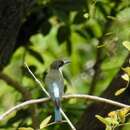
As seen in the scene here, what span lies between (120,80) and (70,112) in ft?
1.22

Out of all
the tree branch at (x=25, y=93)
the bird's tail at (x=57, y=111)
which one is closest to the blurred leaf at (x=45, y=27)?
the tree branch at (x=25, y=93)

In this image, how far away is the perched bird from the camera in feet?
8.87

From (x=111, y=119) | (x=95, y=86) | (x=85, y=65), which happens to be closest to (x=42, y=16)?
(x=95, y=86)

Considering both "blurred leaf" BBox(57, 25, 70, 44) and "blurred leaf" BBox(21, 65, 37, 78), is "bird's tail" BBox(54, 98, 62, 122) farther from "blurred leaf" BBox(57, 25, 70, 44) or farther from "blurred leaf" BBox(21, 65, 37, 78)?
"blurred leaf" BBox(57, 25, 70, 44)

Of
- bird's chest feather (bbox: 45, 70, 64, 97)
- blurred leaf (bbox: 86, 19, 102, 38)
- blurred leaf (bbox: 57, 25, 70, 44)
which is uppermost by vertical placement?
bird's chest feather (bbox: 45, 70, 64, 97)

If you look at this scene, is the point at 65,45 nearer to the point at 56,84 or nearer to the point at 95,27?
the point at 95,27

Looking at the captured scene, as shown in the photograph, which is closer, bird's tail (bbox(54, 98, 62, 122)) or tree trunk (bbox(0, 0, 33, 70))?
bird's tail (bbox(54, 98, 62, 122))

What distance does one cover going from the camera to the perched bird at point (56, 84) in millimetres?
2703

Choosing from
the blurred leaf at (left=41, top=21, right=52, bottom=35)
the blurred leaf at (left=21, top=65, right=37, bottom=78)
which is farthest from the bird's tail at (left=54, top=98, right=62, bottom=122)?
the blurred leaf at (left=41, top=21, right=52, bottom=35)

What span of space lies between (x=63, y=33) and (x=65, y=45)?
37cm

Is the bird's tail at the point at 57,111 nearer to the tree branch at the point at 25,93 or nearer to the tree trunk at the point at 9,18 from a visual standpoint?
the tree trunk at the point at 9,18

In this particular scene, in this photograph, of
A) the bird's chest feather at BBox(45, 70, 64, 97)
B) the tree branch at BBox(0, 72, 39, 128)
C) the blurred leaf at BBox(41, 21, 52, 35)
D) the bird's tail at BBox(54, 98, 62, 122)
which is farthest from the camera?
the blurred leaf at BBox(41, 21, 52, 35)

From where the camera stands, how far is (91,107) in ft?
10.4

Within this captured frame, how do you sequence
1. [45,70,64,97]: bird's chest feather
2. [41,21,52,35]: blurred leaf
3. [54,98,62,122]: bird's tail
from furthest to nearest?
[41,21,52,35]: blurred leaf, [45,70,64,97]: bird's chest feather, [54,98,62,122]: bird's tail
